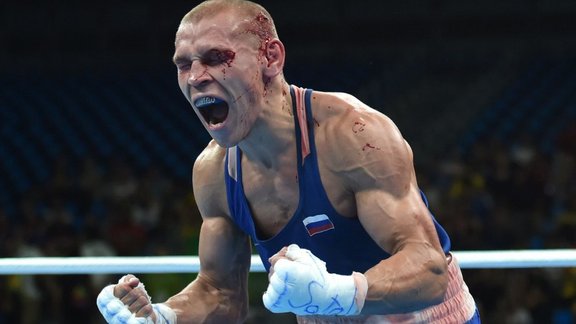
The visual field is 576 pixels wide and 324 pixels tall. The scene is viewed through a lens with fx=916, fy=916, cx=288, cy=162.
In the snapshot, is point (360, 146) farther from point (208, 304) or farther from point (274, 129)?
point (208, 304)

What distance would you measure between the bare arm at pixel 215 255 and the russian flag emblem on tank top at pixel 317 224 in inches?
11.9

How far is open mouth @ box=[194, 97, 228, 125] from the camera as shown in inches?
78.4

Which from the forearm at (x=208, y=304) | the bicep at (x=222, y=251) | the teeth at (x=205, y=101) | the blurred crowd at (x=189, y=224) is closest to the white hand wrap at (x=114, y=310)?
the forearm at (x=208, y=304)

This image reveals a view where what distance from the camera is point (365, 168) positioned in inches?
77.5

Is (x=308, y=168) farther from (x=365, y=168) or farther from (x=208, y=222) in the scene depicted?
(x=208, y=222)

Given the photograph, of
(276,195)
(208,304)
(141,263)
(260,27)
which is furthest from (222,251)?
(260,27)

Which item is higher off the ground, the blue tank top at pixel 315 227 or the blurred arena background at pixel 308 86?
the blue tank top at pixel 315 227

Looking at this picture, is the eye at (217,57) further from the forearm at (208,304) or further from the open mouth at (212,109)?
the forearm at (208,304)

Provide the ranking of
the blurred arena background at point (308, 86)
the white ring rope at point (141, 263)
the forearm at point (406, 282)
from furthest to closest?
the blurred arena background at point (308, 86) < the white ring rope at point (141, 263) < the forearm at point (406, 282)

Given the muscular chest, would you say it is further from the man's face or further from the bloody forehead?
the bloody forehead

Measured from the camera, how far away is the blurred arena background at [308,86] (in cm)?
561

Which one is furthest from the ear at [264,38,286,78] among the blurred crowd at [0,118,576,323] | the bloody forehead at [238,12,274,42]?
the blurred crowd at [0,118,576,323]

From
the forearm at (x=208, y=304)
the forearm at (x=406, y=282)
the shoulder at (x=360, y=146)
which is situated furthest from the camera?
the forearm at (x=208, y=304)

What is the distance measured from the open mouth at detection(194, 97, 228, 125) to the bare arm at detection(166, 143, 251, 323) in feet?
0.85
